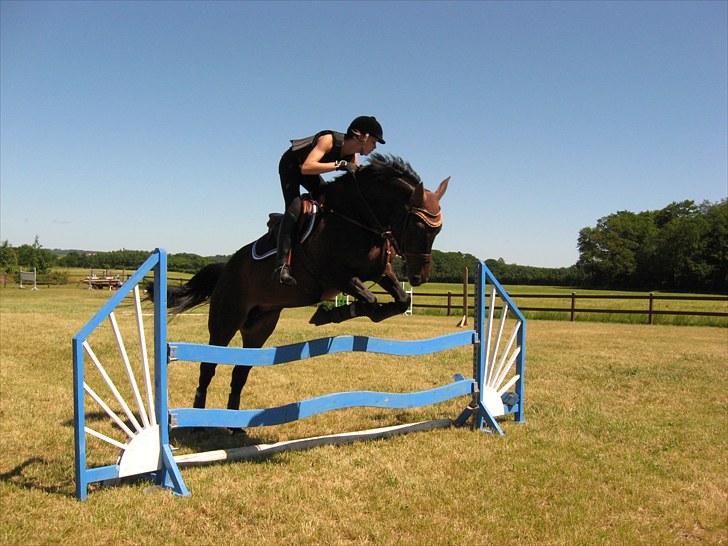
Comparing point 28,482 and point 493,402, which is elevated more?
point 493,402

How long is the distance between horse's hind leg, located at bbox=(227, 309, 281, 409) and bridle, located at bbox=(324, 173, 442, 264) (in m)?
1.32

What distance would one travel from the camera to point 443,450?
14.3 feet

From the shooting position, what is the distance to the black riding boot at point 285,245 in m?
3.91

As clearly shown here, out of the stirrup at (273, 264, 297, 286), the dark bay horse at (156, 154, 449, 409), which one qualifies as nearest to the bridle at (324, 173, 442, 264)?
the dark bay horse at (156, 154, 449, 409)

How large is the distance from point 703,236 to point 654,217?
1029 inches

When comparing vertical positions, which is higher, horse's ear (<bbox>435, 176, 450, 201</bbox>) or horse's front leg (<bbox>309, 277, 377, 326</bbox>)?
horse's ear (<bbox>435, 176, 450, 201</bbox>)

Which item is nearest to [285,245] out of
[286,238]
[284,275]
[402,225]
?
[286,238]

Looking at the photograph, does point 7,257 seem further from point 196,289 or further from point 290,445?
point 290,445

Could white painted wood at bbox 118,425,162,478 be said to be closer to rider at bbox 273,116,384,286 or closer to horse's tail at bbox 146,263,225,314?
rider at bbox 273,116,384,286

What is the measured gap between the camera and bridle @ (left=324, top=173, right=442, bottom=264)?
3.61 meters

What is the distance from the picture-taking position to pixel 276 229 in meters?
4.41

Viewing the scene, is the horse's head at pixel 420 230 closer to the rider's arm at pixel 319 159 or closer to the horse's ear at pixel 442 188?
the horse's ear at pixel 442 188

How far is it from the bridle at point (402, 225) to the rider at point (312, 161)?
20 centimetres

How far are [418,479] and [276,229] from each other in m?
2.15
